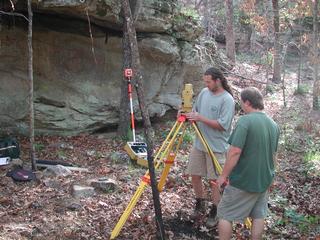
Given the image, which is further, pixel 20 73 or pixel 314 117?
pixel 314 117

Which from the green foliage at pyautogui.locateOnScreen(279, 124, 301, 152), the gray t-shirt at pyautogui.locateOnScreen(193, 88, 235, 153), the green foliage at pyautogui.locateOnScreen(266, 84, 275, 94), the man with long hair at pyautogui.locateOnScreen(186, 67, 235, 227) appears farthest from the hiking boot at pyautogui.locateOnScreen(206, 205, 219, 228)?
the green foliage at pyautogui.locateOnScreen(266, 84, 275, 94)

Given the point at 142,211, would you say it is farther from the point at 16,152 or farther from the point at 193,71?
the point at 193,71

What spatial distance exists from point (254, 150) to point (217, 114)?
3.92 ft

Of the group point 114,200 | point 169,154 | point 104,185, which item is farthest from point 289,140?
point 169,154

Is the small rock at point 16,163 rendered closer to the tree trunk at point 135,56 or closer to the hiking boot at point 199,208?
the hiking boot at point 199,208

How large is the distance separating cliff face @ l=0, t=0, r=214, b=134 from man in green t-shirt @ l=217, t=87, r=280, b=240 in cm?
547

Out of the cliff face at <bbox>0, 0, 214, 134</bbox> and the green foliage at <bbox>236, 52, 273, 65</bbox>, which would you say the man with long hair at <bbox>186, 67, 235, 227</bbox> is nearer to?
the cliff face at <bbox>0, 0, 214, 134</bbox>

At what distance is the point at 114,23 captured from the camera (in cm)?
975

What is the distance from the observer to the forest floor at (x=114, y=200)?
5.39 m

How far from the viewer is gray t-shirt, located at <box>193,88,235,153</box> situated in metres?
5.40

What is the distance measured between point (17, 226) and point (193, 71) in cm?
771

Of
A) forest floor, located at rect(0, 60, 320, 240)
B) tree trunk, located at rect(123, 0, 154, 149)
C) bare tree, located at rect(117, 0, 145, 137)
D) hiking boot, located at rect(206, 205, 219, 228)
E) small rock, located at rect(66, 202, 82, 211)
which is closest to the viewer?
tree trunk, located at rect(123, 0, 154, 149)

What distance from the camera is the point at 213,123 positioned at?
17.5ft

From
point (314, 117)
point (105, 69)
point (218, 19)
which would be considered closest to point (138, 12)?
point (105, 69)
